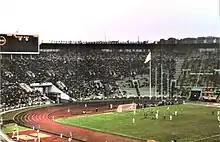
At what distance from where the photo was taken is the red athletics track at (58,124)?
3971 millimetres

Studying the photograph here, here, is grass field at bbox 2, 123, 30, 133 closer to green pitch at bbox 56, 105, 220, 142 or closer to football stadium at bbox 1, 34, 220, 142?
football stadium at bbox 1, 34, 220, 142

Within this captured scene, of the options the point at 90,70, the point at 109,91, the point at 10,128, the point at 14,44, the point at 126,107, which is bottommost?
the point at 10,128

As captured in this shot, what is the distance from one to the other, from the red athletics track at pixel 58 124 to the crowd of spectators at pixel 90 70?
16 cm

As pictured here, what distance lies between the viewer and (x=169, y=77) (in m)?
4.31

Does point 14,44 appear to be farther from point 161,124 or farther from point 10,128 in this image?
point 161,124

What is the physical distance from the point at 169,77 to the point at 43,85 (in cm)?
121

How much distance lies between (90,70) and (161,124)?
2.82 ft

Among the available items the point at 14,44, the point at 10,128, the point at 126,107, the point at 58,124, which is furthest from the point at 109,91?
the point at 14,44

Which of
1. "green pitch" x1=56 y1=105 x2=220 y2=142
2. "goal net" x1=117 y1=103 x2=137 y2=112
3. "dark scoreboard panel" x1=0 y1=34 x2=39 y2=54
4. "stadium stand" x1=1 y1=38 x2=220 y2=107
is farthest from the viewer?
"goal net" x1=117 y1=103 x2=137 y2=112

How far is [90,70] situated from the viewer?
14.0 ft

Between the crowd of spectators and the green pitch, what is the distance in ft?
0.86

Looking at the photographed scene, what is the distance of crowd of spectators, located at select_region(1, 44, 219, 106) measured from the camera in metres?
4.12

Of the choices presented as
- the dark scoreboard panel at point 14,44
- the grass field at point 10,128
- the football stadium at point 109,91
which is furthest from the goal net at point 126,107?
the dark scoreboard panel at point 14,44

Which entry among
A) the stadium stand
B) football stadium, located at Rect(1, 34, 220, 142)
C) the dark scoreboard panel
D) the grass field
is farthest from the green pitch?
the dark scoreboard panel
